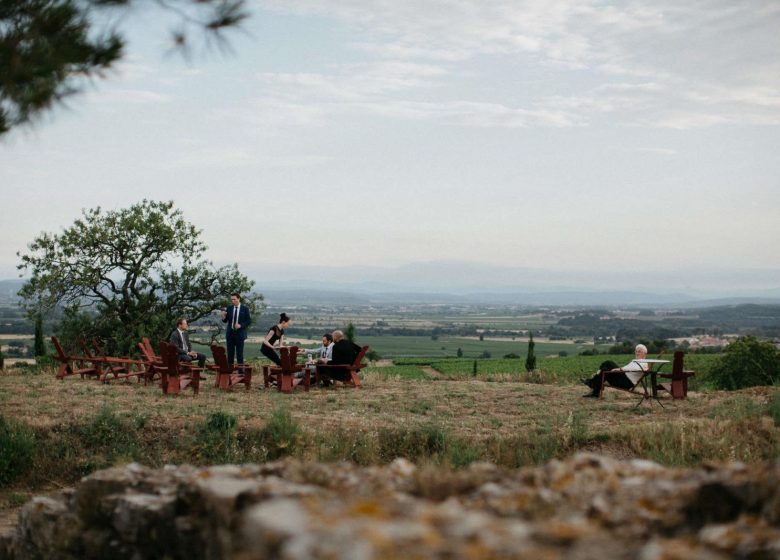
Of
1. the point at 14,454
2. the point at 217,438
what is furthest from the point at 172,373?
the point at 14,454

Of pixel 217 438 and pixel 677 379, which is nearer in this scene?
pixel 217 438

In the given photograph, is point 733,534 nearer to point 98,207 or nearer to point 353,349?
point 353,349

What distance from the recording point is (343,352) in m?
18.1

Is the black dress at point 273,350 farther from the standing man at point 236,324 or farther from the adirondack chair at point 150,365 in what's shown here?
the adirondack chair at point 150,365

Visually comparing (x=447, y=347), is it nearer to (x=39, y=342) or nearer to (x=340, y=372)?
(x=39, y=342)

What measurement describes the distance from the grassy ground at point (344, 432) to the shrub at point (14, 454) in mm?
15

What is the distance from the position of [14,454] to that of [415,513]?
9.47m

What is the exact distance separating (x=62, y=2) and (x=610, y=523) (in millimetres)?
8345

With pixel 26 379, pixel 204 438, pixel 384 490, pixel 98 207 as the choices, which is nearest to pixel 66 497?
pixel 384 490

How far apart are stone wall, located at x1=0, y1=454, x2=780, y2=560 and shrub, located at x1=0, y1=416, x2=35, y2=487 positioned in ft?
14.6

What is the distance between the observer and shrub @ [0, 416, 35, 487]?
10.7 meters

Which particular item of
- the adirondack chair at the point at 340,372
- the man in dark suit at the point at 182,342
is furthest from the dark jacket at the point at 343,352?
the man in dark suit at the point at 182,342

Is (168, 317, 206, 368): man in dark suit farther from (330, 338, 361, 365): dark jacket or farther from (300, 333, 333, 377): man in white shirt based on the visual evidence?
(330, 338, 361, 365): dark jacket

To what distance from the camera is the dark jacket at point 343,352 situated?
18.1 meters
